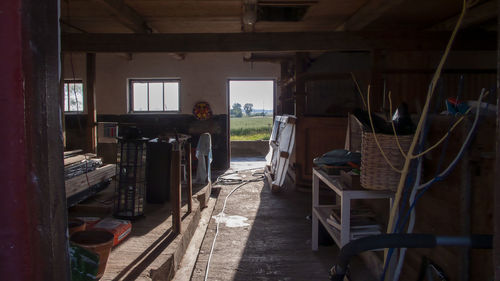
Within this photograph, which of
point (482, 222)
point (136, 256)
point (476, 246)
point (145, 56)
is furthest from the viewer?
point (145, 56)

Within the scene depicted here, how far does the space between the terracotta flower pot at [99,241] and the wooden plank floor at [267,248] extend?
31.6 inches

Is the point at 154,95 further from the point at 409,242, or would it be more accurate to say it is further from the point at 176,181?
Answer: the point at 409,242

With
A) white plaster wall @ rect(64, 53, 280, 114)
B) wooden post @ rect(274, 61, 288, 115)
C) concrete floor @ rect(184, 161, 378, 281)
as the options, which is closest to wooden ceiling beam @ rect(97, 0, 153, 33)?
concrete floor @ rect(184, 161, 378, 281)

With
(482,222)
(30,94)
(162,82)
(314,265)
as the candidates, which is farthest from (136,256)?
(162,82)

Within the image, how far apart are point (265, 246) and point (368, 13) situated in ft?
9.96

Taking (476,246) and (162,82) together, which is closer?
(476,246)

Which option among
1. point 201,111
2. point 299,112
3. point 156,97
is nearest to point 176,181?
point 299,112

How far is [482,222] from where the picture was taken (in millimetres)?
1610

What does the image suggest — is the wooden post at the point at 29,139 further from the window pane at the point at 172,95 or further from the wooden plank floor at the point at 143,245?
the window pane at the point at 172,95

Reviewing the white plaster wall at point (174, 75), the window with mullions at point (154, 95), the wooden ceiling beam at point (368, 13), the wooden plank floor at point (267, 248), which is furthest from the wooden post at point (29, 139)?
the window with mullions at point (154, 95)

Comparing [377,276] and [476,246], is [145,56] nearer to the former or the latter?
[377,276]

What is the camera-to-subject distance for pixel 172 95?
8.84 m

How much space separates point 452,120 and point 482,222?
51 cm

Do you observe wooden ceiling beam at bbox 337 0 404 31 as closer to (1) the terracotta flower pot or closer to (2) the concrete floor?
(2) the concrete floor
